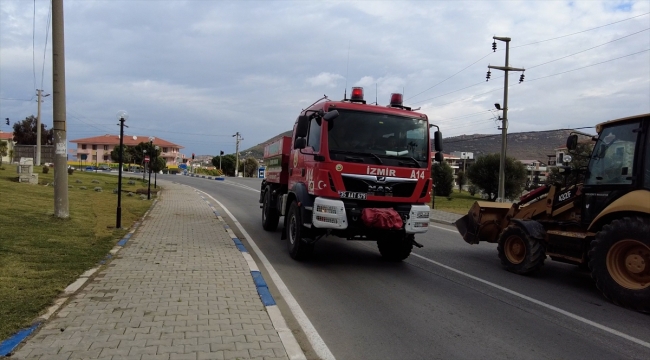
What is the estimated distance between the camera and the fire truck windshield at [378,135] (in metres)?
8.59

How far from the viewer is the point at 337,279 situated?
315 inches

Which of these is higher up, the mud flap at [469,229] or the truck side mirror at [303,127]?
the truck side mirror at [303,127]

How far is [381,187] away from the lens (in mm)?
8453

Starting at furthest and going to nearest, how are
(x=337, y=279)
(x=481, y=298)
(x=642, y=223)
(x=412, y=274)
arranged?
(x=412, y=274)
(x=337, y=279)
(x=481, y=298)
(x=642, y=223)

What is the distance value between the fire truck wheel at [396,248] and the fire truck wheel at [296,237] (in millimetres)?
1615

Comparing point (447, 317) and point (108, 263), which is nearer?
point (447, 317)

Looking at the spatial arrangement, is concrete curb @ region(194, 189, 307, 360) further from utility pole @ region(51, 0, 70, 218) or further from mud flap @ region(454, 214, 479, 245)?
utility pole @ region(51, 0, 70, 218)

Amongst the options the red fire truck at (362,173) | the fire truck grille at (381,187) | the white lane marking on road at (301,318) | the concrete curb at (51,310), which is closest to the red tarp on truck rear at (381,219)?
the red fire truck at (362,173)

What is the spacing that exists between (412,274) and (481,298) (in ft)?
5.77

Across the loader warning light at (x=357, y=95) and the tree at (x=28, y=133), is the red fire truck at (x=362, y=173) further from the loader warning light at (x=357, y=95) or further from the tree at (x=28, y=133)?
the tree at (x=28, y=133)

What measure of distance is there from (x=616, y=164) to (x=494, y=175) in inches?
1597

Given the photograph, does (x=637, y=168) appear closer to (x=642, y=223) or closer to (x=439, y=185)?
(x=642, y=223)

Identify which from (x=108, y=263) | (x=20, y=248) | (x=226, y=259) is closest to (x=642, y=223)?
(x=226, y=259)

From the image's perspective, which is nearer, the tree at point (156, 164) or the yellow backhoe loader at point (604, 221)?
the yellow backhoe loader at point (604, 221)
